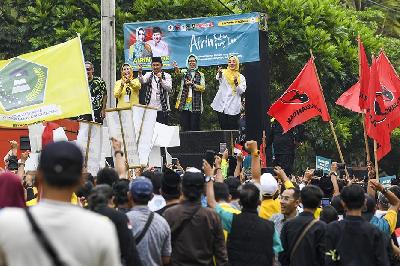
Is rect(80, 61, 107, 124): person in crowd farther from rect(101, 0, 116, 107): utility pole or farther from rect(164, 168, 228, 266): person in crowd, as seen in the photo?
rect(164, 168, 228, 266): person in crowd

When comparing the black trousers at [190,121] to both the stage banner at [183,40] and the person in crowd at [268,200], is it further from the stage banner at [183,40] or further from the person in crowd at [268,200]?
the person in crowd at [268,200]

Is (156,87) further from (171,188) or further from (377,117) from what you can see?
(171,188)

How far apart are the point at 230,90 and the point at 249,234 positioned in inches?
428

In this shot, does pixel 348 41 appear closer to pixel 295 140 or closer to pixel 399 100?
pixel 295 140

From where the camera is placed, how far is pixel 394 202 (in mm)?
9219

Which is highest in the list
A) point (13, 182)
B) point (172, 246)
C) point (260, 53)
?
point (260, 53)

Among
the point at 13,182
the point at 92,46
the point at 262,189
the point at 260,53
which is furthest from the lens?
the point at 92,46

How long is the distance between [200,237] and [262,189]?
135cm

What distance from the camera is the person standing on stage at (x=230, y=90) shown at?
18.8 m

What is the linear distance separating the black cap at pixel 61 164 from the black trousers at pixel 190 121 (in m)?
14.5

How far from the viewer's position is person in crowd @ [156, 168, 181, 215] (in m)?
8.21

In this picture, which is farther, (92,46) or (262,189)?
(92,46)

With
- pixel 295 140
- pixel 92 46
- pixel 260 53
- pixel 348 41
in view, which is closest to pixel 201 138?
pixel 295 140

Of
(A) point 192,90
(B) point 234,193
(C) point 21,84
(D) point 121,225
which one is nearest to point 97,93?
(A) point 192,90
